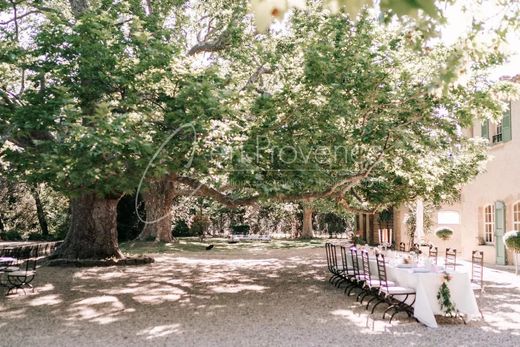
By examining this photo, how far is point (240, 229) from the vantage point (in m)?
40.8

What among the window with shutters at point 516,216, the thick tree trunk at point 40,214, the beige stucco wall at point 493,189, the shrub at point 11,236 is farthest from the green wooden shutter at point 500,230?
the shrub at point 11,236

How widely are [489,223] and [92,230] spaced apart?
49.6ft

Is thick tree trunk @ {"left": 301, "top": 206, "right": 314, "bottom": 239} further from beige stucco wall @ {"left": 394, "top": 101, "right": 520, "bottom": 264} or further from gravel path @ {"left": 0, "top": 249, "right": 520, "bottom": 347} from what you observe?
gravel path @ {"left": 0, "top": 249, "right": 520, "bottom": 347}

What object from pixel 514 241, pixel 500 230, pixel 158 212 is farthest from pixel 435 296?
pixel 158 212

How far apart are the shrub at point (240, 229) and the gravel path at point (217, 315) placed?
83.1 ft

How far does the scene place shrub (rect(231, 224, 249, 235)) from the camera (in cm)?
4062

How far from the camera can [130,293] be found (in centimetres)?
1189

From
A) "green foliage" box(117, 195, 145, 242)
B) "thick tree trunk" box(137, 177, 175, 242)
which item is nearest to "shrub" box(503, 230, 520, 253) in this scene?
"thick tree trunk" box(137, 177, 175, 242)

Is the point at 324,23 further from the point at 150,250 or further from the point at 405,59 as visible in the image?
the point at 150,250

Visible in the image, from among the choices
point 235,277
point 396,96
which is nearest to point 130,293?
point 235,277

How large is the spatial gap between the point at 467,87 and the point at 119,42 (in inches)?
300

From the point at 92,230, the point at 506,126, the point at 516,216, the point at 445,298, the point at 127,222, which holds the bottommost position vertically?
the point at 445,298

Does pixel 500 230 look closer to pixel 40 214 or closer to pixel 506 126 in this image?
pixel 506 126

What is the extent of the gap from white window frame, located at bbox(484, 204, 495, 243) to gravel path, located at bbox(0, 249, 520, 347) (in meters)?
4.56
